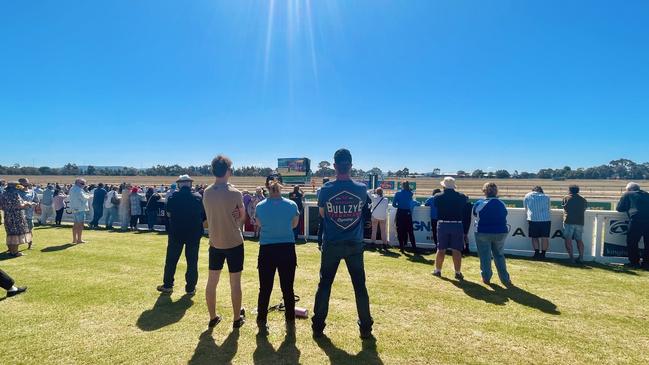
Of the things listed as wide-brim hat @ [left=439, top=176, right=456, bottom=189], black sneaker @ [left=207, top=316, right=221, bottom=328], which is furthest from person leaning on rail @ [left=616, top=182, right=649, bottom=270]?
black sneaker @ [left=207, top=316, right=221, bottom=328]

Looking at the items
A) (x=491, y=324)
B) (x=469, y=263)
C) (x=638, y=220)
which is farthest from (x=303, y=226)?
(x=638, y=220)

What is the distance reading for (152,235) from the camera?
12.5 metres

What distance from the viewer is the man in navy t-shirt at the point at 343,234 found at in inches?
155

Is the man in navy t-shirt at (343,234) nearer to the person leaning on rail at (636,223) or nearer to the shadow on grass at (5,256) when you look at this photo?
the person leaning on rail at (636,223)

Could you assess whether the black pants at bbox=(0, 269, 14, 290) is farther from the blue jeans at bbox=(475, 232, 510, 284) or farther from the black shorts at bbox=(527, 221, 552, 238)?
the black shorts at bbox=(527, 221, 552, 238)

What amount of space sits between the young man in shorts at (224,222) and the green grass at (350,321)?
79cm

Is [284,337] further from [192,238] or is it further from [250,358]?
[192,238]

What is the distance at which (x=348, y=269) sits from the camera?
4016mm

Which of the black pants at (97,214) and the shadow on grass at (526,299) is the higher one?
the black pants at (97,214)

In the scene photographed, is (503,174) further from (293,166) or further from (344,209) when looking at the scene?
(344,209)

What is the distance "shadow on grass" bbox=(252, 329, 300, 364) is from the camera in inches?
141

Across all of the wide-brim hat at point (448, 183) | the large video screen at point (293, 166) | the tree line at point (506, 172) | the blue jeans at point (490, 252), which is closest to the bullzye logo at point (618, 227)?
the blue jeans at point (490, 252)

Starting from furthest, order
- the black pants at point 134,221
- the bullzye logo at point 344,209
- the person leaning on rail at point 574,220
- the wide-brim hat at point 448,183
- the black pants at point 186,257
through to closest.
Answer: the black pants at point 134,221 < the person leaning on rail at point 574,220 < the wide-brim hat at point 448,183 < the black pants at point 186,257 < the bullzye logo at point 344,209

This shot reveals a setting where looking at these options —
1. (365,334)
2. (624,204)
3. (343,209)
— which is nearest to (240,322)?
(365,334)
